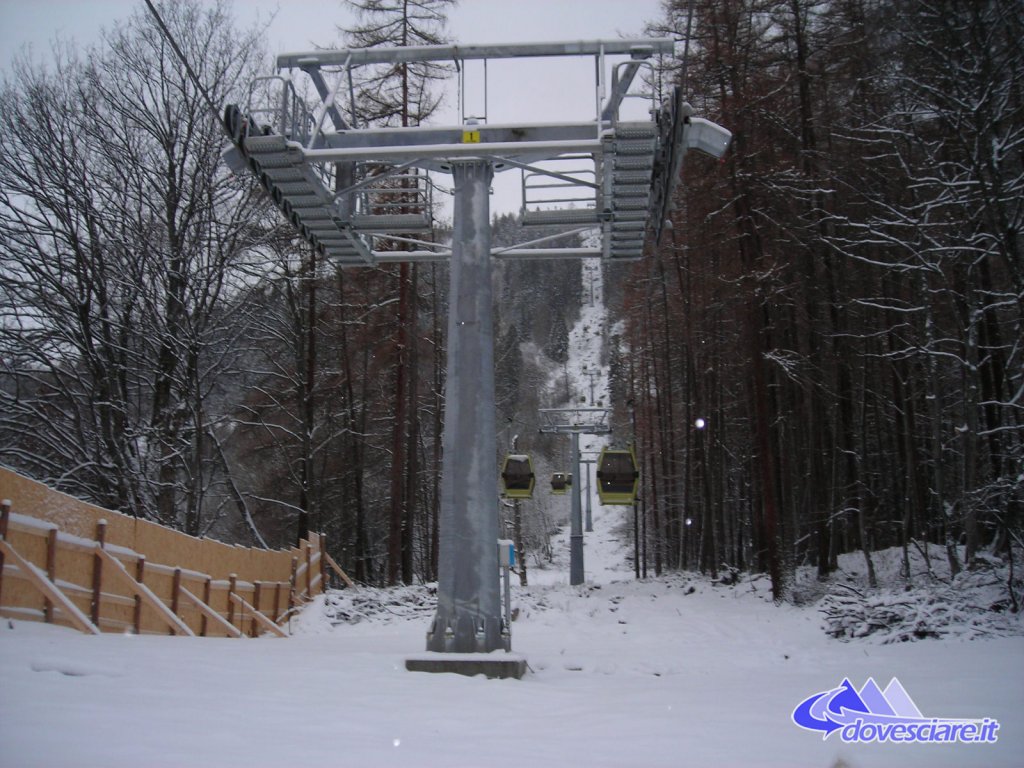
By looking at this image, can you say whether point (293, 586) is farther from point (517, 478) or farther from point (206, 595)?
point (517, 478)

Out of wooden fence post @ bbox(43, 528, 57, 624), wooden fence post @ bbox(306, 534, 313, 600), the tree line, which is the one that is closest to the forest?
the tree line

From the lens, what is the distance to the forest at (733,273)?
12789mm

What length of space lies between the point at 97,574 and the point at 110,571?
0.76 ft

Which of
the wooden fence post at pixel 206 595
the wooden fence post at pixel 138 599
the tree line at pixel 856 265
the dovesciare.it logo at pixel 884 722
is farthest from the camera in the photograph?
the wooden fence post at pixel 206 595

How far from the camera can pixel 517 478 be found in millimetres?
25500

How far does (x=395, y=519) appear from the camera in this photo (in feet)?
74.0

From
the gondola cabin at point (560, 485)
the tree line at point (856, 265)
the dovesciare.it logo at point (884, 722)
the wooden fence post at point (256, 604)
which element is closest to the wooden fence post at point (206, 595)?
the wooden fence post at point (256, 604)

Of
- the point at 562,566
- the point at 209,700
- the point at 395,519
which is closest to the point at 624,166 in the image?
the point at 209,700

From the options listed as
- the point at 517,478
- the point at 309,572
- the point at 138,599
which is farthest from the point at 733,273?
the point at 138,599

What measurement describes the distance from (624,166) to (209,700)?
675 cm

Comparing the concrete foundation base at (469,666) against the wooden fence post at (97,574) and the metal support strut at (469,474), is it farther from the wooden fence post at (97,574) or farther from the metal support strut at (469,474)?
the wooden fence post at (97,574)

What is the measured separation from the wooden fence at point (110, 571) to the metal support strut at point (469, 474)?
11.9 feet

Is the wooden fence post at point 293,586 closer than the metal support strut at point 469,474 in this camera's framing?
No

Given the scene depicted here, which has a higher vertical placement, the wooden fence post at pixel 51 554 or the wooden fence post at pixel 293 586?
the wooden fence post at pixel 51 554
